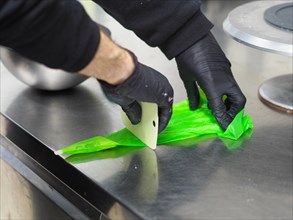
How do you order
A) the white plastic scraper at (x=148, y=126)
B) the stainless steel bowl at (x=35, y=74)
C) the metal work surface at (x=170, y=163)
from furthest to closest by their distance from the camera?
the stainless steel bowl at (x=35, y=74)
the white plastic scraper at (x=148, y=126)
the metal work surface at (x=170, y=163)

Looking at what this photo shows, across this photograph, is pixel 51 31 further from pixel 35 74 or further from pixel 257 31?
pixel 257 31

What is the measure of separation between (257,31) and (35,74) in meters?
0.62

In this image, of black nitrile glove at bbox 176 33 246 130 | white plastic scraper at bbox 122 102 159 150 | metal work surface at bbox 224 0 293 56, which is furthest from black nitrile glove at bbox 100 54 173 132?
metal work surface at bbox 224 0 293 56

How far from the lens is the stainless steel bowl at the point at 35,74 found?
4.57 ft

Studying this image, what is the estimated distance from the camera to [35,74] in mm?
1408

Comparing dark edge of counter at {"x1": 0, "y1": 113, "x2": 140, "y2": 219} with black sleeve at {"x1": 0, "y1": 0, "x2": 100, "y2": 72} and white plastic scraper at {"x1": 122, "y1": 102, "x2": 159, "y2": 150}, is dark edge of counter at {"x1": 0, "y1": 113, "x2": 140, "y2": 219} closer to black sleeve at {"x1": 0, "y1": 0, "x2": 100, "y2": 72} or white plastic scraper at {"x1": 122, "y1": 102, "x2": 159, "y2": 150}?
white plastic scraper at {"x1": 122, "y1": 102, "x2": 159, "y2": 150}

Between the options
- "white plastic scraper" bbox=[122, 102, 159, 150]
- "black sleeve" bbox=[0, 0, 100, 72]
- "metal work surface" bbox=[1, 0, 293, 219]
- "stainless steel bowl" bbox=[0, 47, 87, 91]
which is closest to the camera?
"black sleeve" bbox=[0, 0, 100, 72]

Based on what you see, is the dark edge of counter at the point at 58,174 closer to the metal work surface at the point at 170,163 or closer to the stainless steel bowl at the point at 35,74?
the metal work surface at the point at 170,163

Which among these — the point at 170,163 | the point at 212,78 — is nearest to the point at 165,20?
the point at 212,78

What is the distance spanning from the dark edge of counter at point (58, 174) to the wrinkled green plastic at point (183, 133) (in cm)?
6

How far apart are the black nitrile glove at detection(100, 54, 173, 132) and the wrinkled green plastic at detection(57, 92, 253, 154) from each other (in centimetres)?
5

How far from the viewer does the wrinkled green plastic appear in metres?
1.19

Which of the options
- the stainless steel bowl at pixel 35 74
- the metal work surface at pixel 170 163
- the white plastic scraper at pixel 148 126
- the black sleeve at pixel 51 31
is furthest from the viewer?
the stainless steel bowl at pixel 35 74

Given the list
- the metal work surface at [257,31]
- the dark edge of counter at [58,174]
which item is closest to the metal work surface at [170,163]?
the dark edge of counter at [58,174]
